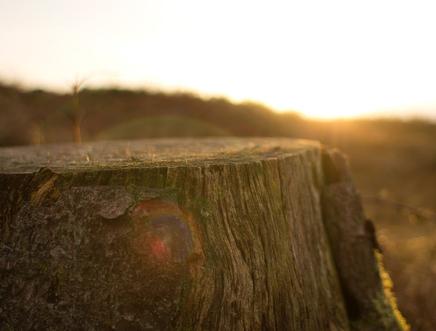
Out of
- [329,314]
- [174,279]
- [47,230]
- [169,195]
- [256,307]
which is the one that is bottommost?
[329,314]

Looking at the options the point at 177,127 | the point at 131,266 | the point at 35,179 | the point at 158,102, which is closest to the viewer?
the point at 131,266

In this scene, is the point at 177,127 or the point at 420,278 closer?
the point at 420,278

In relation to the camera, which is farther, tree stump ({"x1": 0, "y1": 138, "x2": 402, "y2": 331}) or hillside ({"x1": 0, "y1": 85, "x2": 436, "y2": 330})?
hillside ({"x1": 0, "y1": 85, "x2": 436, "y2": 330})

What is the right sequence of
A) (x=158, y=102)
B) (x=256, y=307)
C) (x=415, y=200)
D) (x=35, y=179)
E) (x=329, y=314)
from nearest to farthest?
(x=35, y=179) → (x=256, y=307) → (x=329, y=314) → (x=415, y=200) → (x=158, y=102)

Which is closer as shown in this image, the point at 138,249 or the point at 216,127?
the point at 138,249

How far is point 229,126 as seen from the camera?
13828 mm

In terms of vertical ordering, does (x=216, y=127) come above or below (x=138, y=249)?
above

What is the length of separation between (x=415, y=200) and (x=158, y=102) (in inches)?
363

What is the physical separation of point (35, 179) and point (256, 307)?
107cm

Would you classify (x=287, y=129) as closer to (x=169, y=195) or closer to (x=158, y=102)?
(x=158, y=102)

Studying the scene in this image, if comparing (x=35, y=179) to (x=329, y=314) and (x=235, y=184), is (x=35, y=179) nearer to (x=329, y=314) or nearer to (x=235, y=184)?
(x=235, y=184)

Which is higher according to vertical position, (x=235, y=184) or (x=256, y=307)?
(x=235, y=184)

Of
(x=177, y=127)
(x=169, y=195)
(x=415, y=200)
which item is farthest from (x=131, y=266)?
(x=177, y=127)

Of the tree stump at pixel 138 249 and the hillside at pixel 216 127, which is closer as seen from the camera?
the tree stump at pixel 138 249
